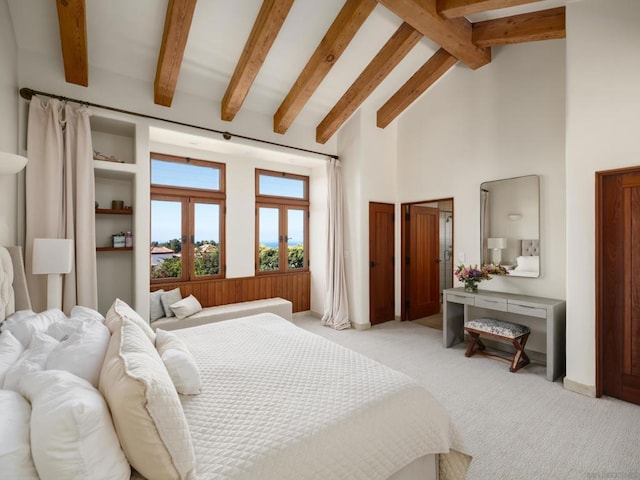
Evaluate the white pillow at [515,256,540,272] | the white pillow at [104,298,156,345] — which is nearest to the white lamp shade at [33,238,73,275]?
the white pillow at [104,298,156,345]

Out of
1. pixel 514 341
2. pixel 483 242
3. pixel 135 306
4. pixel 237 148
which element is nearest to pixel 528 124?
pixel 483 242

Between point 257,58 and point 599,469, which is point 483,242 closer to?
point 599,469

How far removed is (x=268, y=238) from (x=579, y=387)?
13.6ft

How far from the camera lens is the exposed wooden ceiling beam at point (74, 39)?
2.35 meters

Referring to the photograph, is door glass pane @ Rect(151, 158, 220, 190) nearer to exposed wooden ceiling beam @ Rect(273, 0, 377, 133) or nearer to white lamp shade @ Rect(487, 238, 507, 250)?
exposed wooden ceiling beam @ Rect(273, 0, 377, 133)

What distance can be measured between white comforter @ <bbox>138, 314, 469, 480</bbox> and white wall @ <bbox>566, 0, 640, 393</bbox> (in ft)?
6.36

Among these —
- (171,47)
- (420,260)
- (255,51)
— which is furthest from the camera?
(420,260)

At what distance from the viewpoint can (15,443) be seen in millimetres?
788

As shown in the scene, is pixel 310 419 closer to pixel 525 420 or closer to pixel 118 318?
pixel 118 318

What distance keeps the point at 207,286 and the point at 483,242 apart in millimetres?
3851

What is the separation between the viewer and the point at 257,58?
3.10 m

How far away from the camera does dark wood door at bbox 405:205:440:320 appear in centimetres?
507

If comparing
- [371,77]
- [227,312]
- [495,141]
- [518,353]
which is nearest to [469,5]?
[371,77]

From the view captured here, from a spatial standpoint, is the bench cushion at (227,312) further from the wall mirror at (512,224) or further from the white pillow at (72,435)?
the wall mirror at (512,224)
